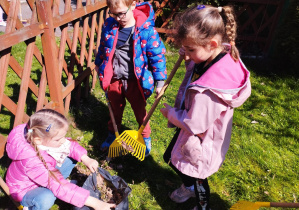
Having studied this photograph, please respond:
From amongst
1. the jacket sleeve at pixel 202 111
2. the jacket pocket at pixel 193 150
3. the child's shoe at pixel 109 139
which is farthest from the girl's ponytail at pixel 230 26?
the child's shoe at pixel 109 139

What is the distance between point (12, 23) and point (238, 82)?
165cm

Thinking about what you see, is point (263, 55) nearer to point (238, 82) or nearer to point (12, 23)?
point (238, 82)

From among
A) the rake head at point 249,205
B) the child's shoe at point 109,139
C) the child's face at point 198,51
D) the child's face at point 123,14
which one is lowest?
the child's shoe at point 109,139

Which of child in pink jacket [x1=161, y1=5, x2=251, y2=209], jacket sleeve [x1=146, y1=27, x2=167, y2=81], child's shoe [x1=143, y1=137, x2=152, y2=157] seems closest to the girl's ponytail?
child in pink jacket [x1=161, y1=5, x2=251, y2=209]

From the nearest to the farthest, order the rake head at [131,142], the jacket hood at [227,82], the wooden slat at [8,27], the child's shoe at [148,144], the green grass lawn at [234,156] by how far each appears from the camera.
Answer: the jacket hood at [227,82]
the wooden slat at [8,27]
the rake head at [131,142]
the green grass lawn at [234,156]
the child's shoe at [148,144]

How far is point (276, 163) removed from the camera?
10.6 ft

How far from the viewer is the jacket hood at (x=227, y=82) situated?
1.68 metres

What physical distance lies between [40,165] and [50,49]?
1140 mm

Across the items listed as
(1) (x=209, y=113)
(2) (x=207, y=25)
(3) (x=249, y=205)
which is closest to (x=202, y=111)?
(1) (x=209, y=113)

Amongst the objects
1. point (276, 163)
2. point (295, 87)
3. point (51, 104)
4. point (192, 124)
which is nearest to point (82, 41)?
point (51, 104)

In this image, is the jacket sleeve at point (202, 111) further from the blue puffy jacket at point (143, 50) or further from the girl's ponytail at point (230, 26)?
the blue puffy jacket at point (143, 50)

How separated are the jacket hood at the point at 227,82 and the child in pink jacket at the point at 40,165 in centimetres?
103

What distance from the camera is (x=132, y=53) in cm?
263

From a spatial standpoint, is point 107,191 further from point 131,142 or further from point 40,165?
point 40,165
